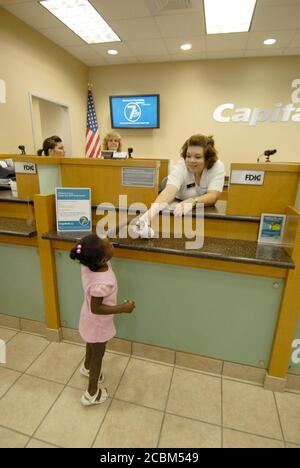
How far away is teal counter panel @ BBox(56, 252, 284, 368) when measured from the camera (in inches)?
58.2

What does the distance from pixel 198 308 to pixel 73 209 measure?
103 centimetres

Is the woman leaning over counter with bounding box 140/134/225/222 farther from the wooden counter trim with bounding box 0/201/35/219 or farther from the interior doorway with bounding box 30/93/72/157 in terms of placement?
the interior doorway with bounding box 30/93/72/157

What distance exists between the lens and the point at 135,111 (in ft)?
16.2

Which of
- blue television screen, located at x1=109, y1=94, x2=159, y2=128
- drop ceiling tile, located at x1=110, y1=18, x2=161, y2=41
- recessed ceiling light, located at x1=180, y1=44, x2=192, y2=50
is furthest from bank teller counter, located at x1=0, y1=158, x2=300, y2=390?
blue television screen, located at x1=109, y1=94, x2=159, y2=128

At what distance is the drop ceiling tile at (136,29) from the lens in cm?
336

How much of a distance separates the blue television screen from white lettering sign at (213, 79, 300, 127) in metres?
1.14

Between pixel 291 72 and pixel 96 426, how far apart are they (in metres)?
5.47

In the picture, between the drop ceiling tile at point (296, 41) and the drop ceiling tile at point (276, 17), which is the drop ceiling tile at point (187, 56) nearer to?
the drop ceiling tile at point (276, 17)

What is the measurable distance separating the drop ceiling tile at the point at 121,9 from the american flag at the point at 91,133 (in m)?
1.97

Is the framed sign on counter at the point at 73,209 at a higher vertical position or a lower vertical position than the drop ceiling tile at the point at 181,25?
lower

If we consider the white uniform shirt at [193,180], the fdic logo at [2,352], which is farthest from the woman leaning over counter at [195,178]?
the fdic logo at [2,352]

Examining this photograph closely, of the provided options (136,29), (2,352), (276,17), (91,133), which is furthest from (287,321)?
(91,133)

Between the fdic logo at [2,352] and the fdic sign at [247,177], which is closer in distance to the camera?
the fdic sign at [247,177]

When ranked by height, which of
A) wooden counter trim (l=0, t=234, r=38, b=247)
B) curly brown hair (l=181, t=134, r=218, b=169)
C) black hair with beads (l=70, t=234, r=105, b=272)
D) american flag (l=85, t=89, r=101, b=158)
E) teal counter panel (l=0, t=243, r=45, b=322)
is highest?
american flag (l=85, t=89, r=101, b=158)
